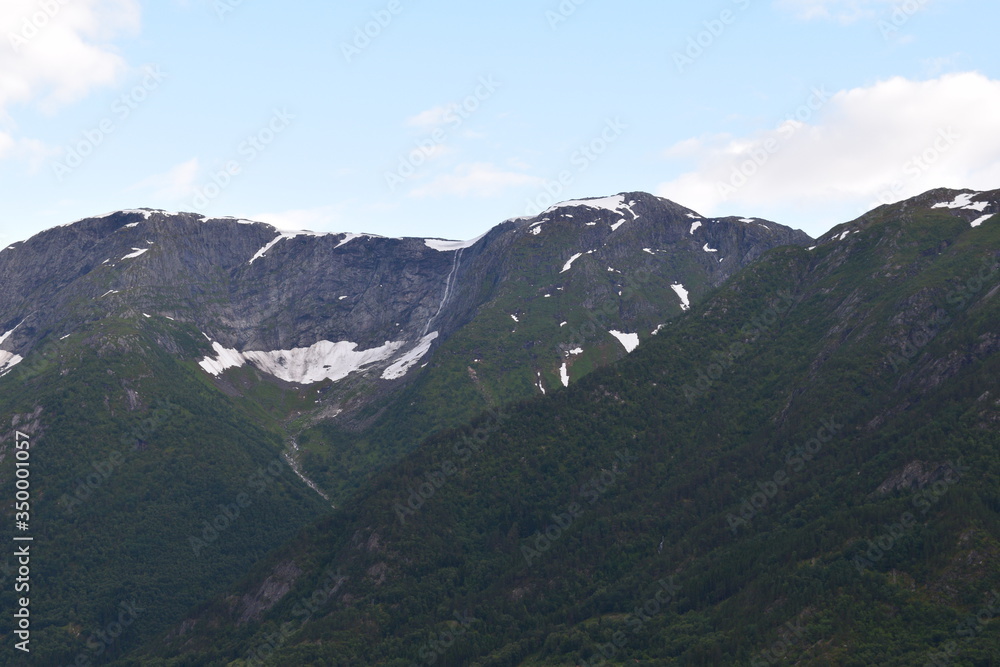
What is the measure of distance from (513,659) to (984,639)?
88389 millimetres

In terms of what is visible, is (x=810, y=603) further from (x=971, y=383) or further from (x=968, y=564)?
(x=971, y=383)

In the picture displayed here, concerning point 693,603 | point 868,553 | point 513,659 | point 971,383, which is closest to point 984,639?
point 868,553

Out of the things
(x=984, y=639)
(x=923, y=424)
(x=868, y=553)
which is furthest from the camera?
(x=923, y=424)

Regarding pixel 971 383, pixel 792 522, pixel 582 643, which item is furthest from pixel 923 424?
pixel 582 643

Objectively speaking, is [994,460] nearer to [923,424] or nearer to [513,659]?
[923,424]

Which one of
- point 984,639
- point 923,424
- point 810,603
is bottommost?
point 984,639

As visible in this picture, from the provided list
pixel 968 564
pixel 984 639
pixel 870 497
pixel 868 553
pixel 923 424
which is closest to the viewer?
pixel 984 639

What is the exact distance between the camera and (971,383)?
198000 millimetres

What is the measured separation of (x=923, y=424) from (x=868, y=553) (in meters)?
40.7

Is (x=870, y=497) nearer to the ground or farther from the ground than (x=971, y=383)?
nearer to the ground

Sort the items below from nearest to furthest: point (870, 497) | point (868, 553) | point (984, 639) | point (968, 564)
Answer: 1. point (984, 639)
2. point (968, 564)
3. point (868, 553)
4. point (870, 497)

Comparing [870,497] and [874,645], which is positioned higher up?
[870,497]

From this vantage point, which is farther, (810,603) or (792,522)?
(792,522)

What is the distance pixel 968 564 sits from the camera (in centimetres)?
15825
